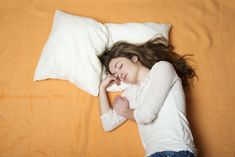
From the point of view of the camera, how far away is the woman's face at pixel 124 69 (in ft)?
5.07

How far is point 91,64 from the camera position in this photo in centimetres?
161

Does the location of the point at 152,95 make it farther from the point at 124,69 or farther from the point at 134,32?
the point at 134,32

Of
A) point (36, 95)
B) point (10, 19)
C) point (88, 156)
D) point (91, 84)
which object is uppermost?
point (10, 19)

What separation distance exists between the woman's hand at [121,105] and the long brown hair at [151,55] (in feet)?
0.52

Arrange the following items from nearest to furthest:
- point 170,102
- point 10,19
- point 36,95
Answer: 1. point 170,102
2. point 36,95
3. point 10,19

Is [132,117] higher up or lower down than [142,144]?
higher up

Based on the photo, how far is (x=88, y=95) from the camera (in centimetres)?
163

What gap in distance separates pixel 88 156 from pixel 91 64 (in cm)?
44

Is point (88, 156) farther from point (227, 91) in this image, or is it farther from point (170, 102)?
point (227, 91)

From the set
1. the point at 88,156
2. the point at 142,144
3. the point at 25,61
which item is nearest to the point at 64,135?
the point at 88,156

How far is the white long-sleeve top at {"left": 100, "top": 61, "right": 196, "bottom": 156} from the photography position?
4.48 ft

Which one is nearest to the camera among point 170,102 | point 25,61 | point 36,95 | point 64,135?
point 170,102

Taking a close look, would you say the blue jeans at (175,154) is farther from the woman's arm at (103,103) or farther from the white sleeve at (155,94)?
the woman's arm at (103,103)

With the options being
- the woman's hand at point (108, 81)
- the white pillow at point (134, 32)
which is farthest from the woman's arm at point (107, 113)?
the white pillow at point (134, 32)
